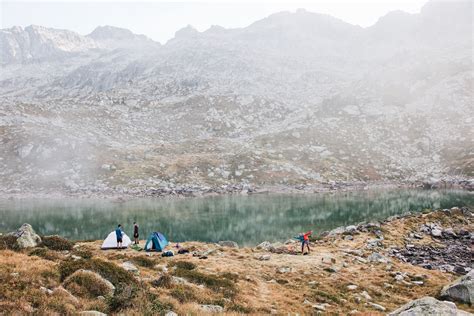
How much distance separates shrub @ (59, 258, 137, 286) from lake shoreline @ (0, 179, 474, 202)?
195 feet

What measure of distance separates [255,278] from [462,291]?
1153 cm

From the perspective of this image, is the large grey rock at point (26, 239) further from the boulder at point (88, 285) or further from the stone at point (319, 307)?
the stone at point (319, 307)

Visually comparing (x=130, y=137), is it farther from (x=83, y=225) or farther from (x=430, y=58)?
(x=430, y=58)

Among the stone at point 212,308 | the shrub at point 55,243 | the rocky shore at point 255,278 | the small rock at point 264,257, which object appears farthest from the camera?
the small rock at point 264,257

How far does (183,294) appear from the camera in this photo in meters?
15.8

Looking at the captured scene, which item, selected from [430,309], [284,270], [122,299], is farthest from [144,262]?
[430,309]

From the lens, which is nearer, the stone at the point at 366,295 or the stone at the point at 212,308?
the stone at the point at 212,308

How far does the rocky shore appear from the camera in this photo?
1292cm

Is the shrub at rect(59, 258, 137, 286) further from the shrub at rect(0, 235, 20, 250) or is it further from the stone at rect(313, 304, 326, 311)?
the stone at rect(313, 304, 326, 311)

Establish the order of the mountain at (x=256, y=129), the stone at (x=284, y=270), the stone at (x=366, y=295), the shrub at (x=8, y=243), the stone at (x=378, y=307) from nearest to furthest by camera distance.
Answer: the stone at (x=378, y=307), the stone at (x=366, y=295), the shrub at (x=8, y=243), the stone at (x=284, y=270), the mountain at (x=256, y=129)

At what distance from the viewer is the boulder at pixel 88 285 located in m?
13.7

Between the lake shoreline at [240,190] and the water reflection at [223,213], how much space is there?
458 cm

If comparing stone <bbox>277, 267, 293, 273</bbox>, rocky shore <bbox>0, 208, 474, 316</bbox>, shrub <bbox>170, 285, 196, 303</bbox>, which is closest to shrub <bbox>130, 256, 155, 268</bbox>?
rocky shore <bbox>0, 208, 474, 316</bbox>

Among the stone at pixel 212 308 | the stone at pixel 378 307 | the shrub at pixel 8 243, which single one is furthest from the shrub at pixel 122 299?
the stone at pixel 378 307
